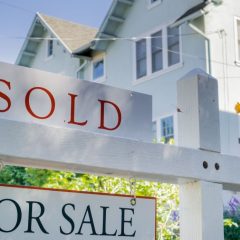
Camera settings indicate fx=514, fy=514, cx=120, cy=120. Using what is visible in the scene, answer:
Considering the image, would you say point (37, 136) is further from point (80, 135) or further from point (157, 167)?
point (157, 167)

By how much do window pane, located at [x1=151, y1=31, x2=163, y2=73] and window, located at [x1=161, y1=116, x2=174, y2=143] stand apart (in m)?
1.55

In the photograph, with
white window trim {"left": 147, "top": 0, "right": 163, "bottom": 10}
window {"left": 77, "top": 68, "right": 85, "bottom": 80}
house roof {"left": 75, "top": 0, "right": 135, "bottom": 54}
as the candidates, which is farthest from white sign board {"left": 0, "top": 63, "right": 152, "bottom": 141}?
window {"left": 77, "top": 68, "right": 85, "bottom": 80}

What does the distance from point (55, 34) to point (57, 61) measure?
1.07 metres

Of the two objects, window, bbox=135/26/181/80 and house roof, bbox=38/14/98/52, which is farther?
house roof, bbox=38/14/98/52

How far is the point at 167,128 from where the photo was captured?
13.6 meters

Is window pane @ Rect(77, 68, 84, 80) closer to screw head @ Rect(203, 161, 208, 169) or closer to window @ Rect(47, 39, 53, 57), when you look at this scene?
window @ Rect(47, 39, 53, 57)

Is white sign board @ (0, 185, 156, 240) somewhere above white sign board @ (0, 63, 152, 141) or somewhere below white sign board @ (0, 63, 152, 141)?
below

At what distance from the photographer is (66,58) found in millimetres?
18953

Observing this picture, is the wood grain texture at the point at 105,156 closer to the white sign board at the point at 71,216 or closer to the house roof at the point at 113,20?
the white sign board at the point at 71,216

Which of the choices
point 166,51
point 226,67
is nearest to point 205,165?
point 226,67

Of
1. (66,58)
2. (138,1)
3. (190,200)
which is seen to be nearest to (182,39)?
(138,1)

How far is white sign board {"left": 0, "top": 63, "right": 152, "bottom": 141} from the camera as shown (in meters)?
2.21

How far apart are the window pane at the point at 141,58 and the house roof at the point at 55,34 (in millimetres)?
3277

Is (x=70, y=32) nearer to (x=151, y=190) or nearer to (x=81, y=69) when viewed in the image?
(x=81, y=69)
